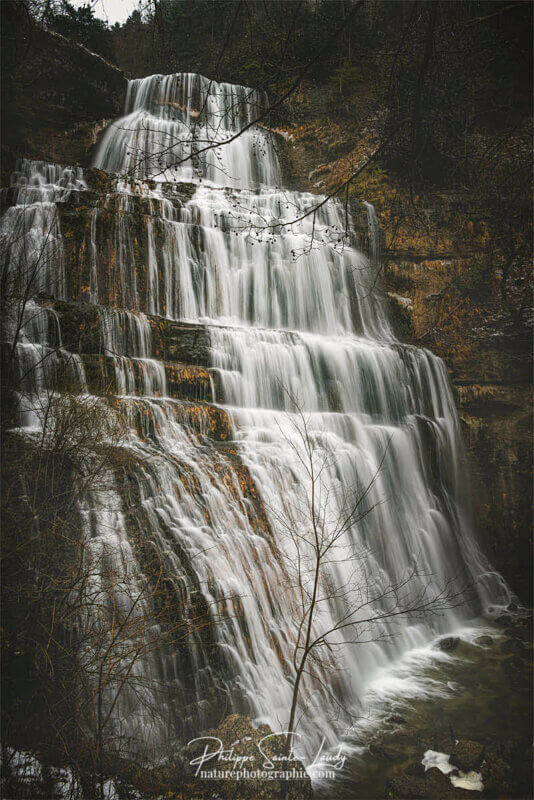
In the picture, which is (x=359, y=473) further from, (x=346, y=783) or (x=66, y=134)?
(x=66, y=134)

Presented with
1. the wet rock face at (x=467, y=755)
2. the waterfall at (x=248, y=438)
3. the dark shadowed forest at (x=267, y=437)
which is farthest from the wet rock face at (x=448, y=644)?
the wet rock face at (x=467, y=755)

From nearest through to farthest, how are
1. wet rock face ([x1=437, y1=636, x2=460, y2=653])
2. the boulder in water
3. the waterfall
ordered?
the waterfall → wet rock face ([x1=437, y1=636, x2=460, y2=653]) → the boulder in water

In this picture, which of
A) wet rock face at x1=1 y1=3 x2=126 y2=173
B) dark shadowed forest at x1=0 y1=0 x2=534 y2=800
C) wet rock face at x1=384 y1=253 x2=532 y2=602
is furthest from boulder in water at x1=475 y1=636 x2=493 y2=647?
wet rock face at x1=1 y1=3 x2=126 y2=173

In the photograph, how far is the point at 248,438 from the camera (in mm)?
8180

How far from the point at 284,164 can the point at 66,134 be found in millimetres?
7498

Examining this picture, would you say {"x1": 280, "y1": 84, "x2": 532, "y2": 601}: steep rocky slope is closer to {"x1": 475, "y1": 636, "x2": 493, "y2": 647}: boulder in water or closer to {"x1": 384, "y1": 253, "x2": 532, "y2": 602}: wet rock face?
{"x1": 384, "y1": 253, "x2": 532, "y2": 602}: wet rock face

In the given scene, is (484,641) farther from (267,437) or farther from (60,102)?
(60,102)

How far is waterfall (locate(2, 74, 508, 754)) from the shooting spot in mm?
5242

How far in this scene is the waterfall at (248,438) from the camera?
5.24 metres

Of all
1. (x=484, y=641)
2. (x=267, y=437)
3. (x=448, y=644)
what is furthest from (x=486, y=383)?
(x=267, y=437)

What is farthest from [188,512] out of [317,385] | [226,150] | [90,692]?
[226,150]

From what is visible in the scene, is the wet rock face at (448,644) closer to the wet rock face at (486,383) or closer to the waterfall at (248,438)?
the waterfall at (248,438)

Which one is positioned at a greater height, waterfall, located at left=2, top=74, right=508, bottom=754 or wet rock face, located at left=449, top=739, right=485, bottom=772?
waterfall, located at left=2, top=74, right=508, bottom=754

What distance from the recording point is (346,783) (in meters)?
5.13
